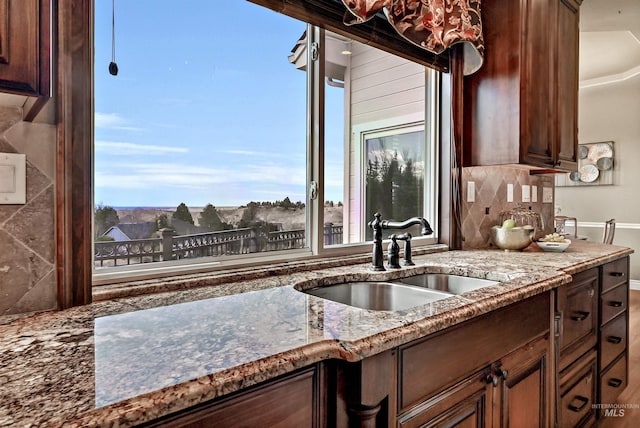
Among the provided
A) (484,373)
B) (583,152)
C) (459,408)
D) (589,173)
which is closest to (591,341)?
(484,373)

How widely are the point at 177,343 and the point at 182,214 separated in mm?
719

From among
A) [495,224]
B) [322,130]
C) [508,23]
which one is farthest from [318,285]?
[508,23]

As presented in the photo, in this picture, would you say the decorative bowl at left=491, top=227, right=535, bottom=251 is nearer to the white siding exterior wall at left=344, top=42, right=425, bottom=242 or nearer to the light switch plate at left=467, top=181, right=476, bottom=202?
the light switch plate at left=467, top=181, right=476, bottom=202

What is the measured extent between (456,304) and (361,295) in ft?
1.79

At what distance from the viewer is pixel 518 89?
2.20m

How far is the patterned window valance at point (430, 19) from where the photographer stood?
1570 mm

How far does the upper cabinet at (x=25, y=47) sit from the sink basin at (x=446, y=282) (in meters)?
1.38

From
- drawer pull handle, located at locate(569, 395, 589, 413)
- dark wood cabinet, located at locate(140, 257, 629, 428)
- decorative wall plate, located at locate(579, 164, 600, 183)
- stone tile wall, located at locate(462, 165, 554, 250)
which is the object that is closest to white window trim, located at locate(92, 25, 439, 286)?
stone tile wall, located at locate(462, 165, 554, 250)

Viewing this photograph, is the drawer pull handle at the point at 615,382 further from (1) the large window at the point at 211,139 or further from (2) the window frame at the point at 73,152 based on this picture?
(2) the window frame at the point at 73,152

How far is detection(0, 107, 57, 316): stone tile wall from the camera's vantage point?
38.5 inches

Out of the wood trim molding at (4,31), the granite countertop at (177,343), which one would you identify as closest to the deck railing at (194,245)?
the granite countertop at (177,343)

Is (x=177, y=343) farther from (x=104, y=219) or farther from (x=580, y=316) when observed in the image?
(x=580, y=316)

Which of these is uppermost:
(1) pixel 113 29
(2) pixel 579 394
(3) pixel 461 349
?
(1) pixel 113 29

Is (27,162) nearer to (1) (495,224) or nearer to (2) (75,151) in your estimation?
(2) (75,151)
